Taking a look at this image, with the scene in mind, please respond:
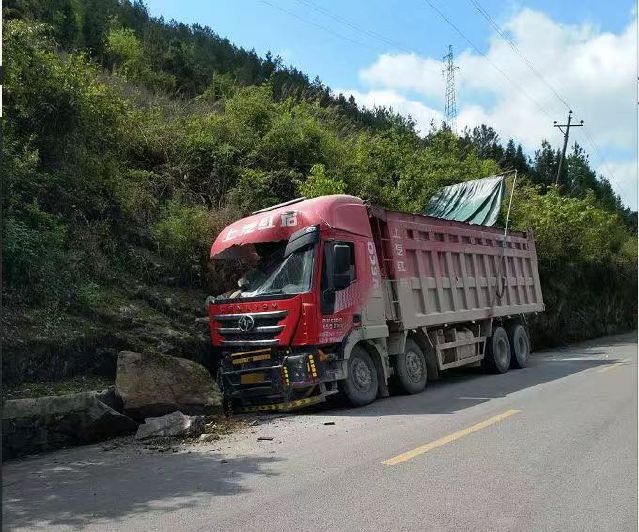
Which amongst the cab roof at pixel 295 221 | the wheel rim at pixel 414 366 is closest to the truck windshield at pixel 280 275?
the cab roof at pixel 295 221

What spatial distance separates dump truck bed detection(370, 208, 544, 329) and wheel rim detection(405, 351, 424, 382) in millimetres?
572

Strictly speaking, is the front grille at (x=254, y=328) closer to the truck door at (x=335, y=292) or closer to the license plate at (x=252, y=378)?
the license plate at (x=252, y=378)

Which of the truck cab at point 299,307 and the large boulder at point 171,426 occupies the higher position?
the truck cab at point 299,307

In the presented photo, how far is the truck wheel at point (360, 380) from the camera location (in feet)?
30.2

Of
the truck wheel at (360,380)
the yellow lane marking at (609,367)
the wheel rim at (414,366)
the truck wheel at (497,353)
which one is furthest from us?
the yellow lane marking at (609,367)

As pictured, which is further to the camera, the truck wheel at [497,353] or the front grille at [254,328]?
the truck wheel at [497,353]

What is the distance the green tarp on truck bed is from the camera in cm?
1670

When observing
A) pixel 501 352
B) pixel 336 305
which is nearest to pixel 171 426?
pixel 336 305

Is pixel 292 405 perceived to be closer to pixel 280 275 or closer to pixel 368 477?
pixel 280 275

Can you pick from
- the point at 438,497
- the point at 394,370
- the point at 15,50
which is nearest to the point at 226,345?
the point at 394,370

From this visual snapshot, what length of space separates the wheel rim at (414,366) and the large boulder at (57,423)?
181 inches

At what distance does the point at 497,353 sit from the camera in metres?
13.6

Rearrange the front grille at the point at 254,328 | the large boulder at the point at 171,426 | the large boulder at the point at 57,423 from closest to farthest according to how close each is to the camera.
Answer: the large boulder at the point at 57,423 → the large boulder at the point at 171,426 → the front grille at the point at 254,328

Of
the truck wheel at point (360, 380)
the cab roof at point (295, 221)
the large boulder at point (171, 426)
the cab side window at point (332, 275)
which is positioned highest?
the cab roof at point (295, 221)
